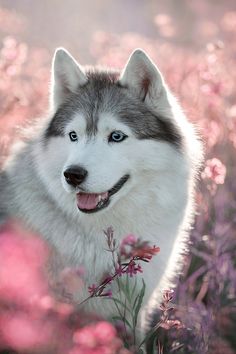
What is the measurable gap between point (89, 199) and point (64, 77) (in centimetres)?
89

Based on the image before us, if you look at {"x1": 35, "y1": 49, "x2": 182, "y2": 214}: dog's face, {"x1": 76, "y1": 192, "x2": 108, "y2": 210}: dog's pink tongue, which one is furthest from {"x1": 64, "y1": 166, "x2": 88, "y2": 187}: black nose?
{"x1": 76, "y1": 192, "x2": 108, "y2": 210}: dog's pink tongue

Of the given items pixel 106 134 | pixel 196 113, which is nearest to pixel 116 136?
pixel 106 134

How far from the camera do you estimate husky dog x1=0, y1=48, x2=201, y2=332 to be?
3332 millimetres

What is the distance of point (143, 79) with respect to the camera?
3668mm

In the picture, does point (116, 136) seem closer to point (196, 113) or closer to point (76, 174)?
point (76, 174)

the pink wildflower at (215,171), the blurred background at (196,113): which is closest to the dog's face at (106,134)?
the pink wildflower at (215,171)

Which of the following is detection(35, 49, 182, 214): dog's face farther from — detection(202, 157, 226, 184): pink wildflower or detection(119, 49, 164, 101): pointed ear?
detection(202, 157, 226, 184): pink wildflower

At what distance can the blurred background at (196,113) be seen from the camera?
350cm

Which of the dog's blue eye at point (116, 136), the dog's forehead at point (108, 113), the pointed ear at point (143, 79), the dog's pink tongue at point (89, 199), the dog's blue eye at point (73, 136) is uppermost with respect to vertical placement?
the pointed ear at point (143, 79)

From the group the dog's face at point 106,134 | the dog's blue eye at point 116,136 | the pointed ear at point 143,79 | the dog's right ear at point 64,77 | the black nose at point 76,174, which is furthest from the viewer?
the dog's right ear at point 64,77

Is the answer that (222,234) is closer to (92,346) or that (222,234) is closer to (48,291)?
(48,291)

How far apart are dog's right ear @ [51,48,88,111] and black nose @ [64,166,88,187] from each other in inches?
32.0

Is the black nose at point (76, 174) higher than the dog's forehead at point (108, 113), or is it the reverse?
the dog's forehead at point (108, 113)

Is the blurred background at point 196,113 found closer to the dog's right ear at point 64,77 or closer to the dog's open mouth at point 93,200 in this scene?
the dog's right ear at point 64,77
